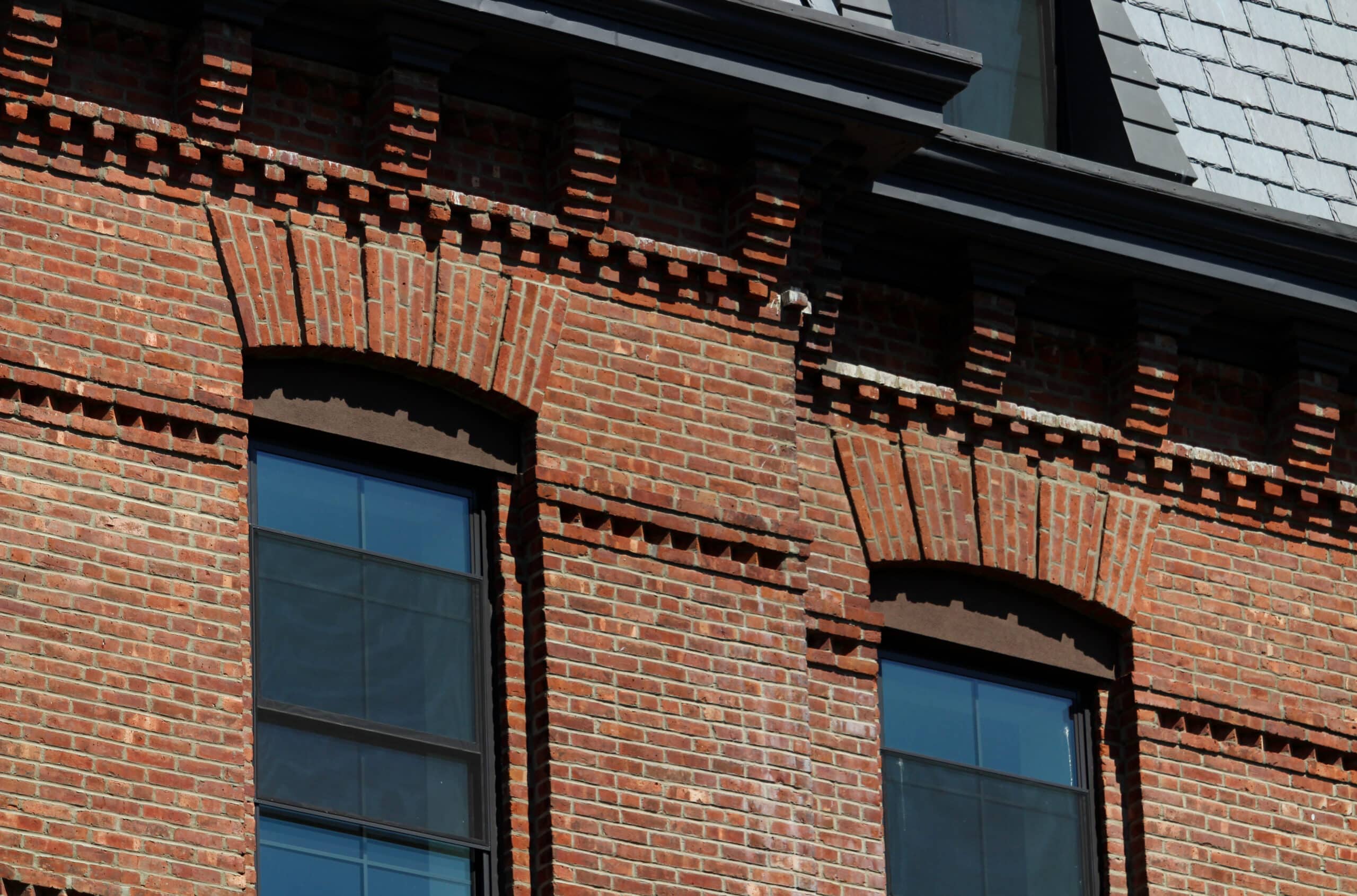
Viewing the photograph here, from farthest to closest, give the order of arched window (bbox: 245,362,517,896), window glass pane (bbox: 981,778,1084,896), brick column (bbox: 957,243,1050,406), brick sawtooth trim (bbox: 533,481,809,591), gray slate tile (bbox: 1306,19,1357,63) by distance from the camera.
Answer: gray slate tile (bbox: 1306,19,1357,63)
brick column (bbox: 957,243,1050,406)
window glass pane (bbox: 981,778,1084,896)
brick sawtooth trim (bbox: 533,481,809,591)
arched window (bbox: 245,362,517,896)

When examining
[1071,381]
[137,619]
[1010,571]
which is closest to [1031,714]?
[1010,571]

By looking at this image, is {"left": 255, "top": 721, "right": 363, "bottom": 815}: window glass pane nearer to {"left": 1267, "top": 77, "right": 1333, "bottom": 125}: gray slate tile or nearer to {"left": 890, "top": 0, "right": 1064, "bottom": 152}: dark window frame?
{"left": 890, "top": 0, "right": 1064, "bottom": 152}: dark window frame

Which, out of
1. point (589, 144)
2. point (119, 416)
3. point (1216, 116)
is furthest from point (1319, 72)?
point (119, 416)

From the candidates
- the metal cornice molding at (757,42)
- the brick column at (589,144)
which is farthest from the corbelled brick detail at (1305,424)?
the brick column at (589,144)

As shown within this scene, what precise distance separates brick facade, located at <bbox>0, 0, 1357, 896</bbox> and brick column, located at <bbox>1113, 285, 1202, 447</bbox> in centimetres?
3

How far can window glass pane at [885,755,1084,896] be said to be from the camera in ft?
50.6

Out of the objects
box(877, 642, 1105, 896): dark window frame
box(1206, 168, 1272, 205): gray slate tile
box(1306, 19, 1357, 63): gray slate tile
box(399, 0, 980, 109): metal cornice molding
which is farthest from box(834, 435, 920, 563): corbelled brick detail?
box(1306, 19, 1357, 63): gray slate tile

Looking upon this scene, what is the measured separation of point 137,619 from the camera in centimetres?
1338

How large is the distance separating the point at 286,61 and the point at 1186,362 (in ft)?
16.8

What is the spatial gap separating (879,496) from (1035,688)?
4.21 ft

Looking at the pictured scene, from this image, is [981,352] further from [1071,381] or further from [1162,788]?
[1162,788]

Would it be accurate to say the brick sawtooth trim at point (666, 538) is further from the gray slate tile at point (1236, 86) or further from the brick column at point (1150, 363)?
the gray slate tile at point (1236, 86)

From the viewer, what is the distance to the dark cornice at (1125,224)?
53.0ft

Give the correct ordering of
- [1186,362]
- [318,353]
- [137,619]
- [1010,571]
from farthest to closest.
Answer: [1186,362] → [1010,571] → [318,353] → [137,619]
